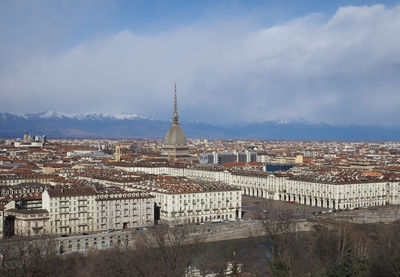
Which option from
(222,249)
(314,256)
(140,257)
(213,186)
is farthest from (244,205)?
(140,257)

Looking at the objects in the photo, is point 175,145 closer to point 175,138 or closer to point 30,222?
point 175,138

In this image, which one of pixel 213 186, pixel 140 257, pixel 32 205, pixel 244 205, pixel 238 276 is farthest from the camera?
pixel 244 205

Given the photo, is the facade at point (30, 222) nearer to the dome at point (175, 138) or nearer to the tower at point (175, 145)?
the tower at point (175, 145)

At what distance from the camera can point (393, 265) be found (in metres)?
28.5

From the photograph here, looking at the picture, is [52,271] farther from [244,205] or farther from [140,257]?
[244,205]

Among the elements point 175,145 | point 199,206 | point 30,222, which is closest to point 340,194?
point 199,206

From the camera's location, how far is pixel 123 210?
160 ft

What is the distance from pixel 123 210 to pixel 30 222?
7.59 metres

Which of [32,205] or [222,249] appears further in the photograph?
[32,205]

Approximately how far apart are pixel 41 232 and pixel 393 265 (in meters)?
25.7

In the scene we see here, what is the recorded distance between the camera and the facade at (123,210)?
4816 centimetres

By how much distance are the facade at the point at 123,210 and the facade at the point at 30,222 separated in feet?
14.6

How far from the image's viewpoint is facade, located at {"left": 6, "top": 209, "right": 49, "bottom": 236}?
143 ft

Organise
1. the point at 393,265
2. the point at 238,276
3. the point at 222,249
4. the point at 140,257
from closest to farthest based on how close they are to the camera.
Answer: the point at 393,265
the point at 238,276
the point at 140,257
the point at 222,249
